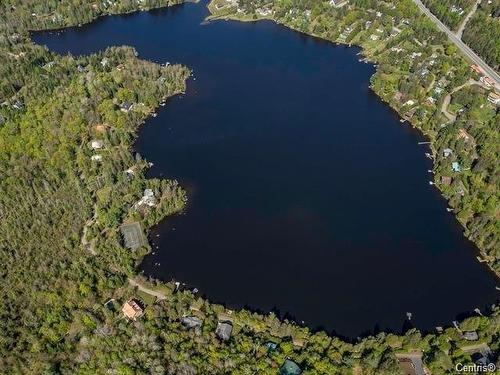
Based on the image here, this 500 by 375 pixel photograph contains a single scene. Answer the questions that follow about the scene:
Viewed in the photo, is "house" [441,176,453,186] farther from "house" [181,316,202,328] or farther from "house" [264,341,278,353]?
"house" [181,316,202,328]

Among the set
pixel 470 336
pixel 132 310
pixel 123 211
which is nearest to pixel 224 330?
pixel 132 310

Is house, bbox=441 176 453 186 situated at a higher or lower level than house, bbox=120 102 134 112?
higher

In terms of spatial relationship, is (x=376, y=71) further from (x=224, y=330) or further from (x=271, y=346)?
(x=224, y=330)

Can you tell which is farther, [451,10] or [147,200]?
[451,10]

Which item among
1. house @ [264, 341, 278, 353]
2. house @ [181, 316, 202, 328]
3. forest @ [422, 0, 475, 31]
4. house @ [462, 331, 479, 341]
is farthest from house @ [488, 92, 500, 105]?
house @ [181, 316, 202, 328]

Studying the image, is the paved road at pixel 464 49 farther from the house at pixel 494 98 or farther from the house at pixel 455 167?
the house at pixel 455 167

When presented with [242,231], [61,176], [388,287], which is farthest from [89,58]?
[388,287]
